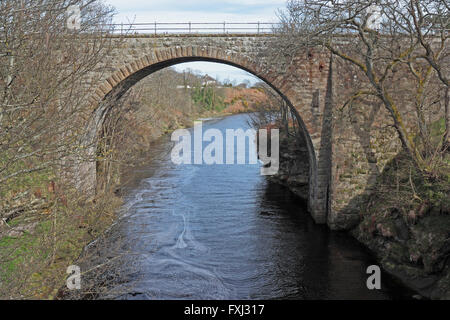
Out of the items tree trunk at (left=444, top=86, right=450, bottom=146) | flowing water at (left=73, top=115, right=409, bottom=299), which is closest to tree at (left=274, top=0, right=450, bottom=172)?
tree trunk at (left=444, top=86, right=450, bottom=146)

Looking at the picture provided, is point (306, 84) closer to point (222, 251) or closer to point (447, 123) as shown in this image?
point (447, 123)

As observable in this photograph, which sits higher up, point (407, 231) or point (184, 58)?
point (184, 58)

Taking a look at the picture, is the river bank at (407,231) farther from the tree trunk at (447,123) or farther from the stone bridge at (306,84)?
the tree trunk at (447,123)

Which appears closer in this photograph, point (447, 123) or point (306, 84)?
point (447, 123)

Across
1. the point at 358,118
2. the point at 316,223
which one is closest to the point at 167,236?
the point at 316,223

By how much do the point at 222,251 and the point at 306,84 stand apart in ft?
20.5

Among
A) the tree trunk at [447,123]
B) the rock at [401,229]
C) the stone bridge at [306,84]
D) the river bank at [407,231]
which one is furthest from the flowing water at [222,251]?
the tree trunk at [447,123]

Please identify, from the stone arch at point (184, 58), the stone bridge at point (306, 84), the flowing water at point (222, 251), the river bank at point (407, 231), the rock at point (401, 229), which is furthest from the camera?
the stone arch at point (184, 58)

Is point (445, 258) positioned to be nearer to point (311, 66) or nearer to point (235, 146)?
point (311, 66)

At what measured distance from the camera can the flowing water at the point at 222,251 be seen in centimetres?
1115

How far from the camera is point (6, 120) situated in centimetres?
764

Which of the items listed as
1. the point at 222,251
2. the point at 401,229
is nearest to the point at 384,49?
the point at 401,229

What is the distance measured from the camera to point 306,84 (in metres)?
15.2

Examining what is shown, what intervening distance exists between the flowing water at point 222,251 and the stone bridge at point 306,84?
1678 millimetres
